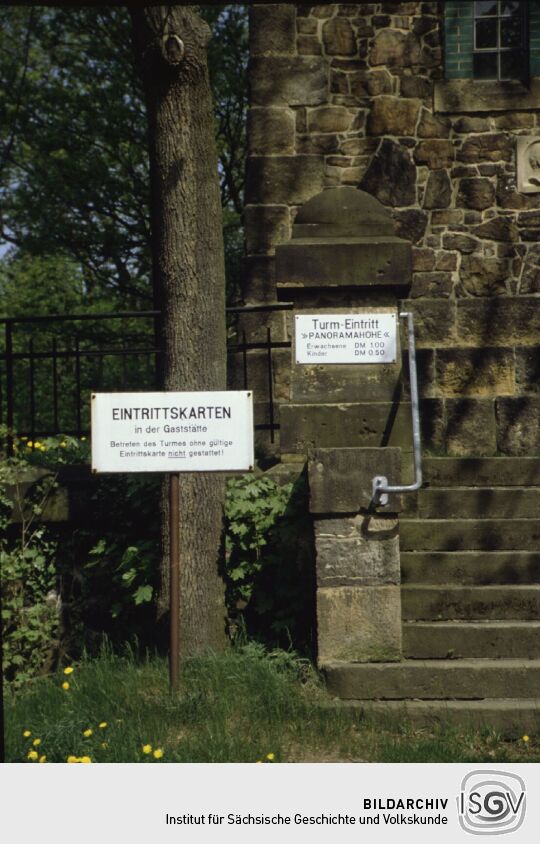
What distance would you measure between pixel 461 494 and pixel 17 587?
3181 mm

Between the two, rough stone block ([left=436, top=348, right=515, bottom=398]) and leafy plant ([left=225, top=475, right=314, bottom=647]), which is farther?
rough stone block ([left=436, top=348, right=515, bottom=398])

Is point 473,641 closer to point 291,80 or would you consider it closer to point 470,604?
point 470,604

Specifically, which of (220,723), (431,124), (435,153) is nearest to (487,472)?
(220,723)

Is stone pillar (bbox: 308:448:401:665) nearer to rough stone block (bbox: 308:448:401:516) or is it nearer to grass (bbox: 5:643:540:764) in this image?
rough stone block (bbox: 308:448:401:516)

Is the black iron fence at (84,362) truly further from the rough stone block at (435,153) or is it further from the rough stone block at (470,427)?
the rough stone block at (435,153)

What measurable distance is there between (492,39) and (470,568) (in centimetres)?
593

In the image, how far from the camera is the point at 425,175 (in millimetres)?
10227

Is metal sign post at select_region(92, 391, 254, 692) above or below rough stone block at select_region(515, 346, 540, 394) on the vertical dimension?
below

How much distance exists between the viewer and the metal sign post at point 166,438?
6027 millimetres

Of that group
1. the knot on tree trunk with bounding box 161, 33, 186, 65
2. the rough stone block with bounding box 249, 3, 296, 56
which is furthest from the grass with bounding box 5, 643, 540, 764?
the rough stone block with bounding box 249, 3, 296, 56

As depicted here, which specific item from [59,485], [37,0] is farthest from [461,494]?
[37,0]
